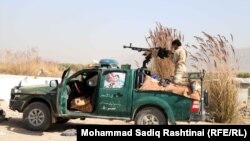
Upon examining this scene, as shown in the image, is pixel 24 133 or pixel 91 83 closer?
pixel 24 133

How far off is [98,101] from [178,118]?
2026 mm

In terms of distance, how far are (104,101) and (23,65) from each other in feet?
51.7

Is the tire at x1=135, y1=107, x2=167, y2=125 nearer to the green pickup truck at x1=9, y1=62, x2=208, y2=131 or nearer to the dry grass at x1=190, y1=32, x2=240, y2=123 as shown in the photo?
the green pickup truck at x1=9, y1=62, x2=208, y2=131

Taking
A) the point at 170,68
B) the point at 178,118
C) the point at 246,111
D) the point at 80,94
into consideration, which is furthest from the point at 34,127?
the point at 246,111

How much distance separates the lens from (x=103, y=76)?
40.7ft

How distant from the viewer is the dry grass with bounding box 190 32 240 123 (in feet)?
50.6

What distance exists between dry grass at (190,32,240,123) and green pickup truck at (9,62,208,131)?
13.0 ft

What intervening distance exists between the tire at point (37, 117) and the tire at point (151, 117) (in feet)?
7.60

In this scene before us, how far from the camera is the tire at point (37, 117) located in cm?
1233

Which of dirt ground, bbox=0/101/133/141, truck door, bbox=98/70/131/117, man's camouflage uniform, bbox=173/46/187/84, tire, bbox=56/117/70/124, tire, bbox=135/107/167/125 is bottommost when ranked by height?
dirt ground, bbox=0/101/133/141

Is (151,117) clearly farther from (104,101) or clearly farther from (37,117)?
(37,117)
